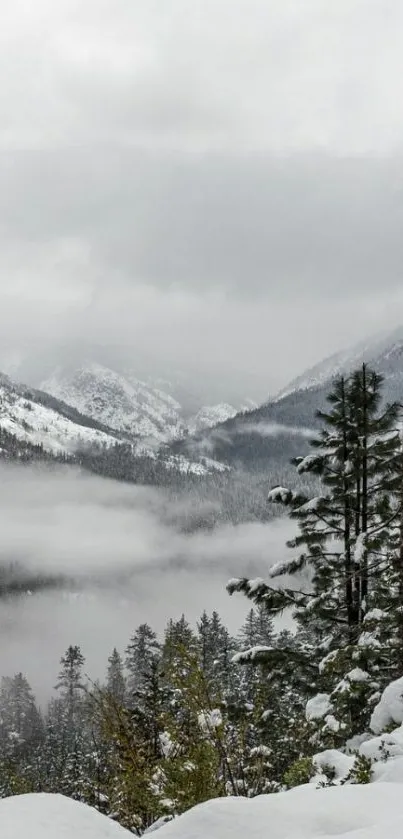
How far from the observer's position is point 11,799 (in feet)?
15.4

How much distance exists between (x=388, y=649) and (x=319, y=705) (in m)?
1.72

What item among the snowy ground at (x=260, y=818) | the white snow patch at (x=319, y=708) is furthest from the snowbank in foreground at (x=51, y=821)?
the white snow patch at (x=319, y=708)

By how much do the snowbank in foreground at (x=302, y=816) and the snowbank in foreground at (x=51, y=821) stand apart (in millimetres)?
599

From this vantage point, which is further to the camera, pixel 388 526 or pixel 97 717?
pixel 388 526

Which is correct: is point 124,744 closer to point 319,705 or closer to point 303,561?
point 319,705

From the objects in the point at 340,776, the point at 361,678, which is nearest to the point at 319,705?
the point at 361,678

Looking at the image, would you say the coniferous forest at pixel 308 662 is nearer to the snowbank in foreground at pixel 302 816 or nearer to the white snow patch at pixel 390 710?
the white snow patch at pixel 390 710

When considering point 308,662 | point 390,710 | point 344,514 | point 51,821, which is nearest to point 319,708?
point 308,662

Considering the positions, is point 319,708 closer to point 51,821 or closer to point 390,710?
point 390,710

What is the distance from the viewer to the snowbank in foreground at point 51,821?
4.06m

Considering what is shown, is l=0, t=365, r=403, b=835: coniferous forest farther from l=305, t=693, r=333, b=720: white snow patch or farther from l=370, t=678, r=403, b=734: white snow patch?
l=370, t=678, r=403, b=734: white snow patch

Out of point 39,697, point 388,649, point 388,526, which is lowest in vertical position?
point 39,697

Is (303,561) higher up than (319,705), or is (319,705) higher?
(303,561)

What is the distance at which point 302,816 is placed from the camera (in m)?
3.78
